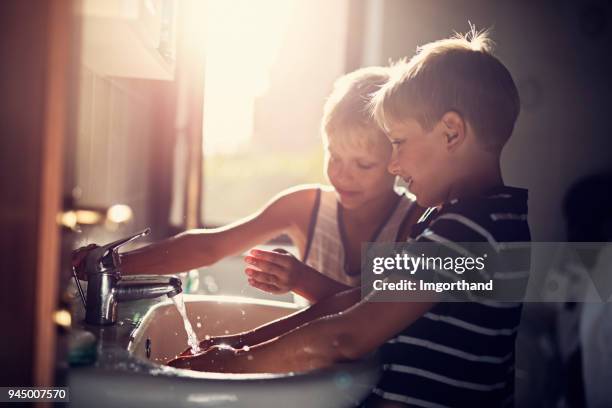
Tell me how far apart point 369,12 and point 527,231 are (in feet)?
5.59

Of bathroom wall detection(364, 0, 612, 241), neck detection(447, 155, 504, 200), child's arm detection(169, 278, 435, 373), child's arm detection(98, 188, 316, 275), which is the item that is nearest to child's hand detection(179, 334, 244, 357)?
child's arm detection(169, 278, 435, 373)

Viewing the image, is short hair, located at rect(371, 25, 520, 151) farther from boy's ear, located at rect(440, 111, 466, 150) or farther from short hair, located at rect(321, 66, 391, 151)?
short hair, located at rect(321, 66, 391, 151)

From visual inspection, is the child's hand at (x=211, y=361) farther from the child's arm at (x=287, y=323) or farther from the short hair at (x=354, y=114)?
the short hair at (x=354, y=114)

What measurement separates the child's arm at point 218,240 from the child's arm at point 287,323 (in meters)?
0.22

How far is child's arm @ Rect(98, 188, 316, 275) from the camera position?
3.36 feet

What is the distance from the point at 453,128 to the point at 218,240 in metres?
0.52

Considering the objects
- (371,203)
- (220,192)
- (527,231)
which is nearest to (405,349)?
(527,231)

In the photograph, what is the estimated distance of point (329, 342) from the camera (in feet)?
2.20

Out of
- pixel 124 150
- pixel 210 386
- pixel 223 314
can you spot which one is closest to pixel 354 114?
pixel 223 314

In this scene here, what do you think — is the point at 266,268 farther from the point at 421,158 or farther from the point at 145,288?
the point at 421,158

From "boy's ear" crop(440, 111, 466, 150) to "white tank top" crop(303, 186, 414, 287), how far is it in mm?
300

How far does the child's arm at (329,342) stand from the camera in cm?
66

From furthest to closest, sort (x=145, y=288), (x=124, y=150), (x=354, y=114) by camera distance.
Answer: (x=124, y=150), (x=354, y=114), (x=145, y=288)

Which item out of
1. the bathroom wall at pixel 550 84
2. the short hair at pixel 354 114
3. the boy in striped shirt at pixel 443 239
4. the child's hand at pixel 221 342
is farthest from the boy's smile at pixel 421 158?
the bathroom wall at pixel 550 84
